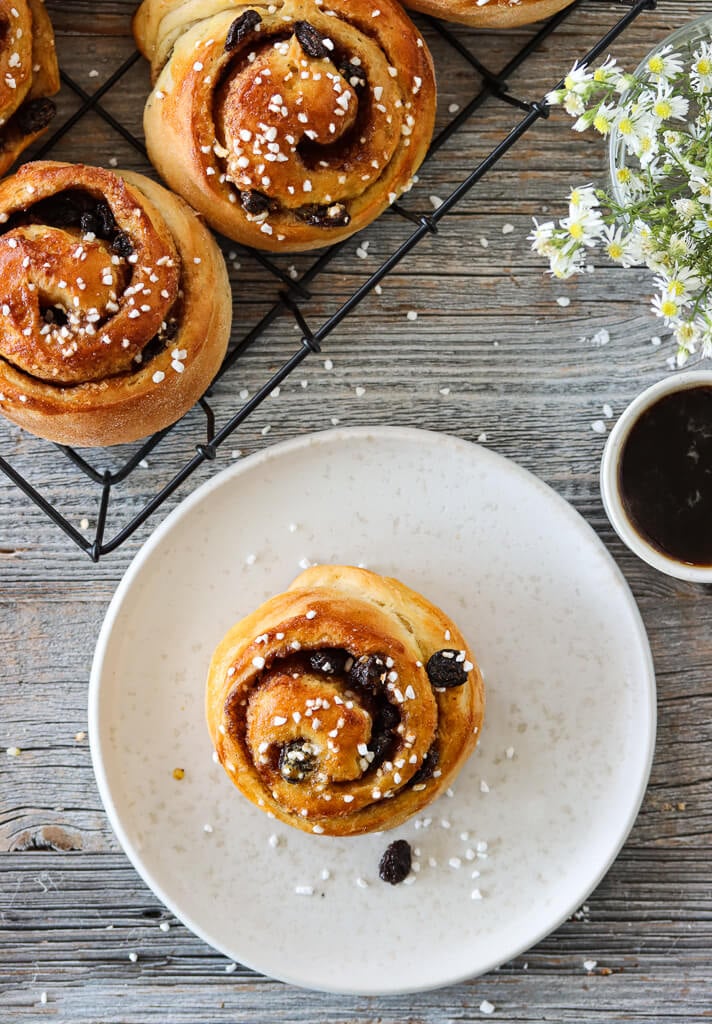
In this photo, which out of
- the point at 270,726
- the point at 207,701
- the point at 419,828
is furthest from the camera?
the point at 419,828

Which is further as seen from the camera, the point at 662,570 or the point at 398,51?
the point at 662,570

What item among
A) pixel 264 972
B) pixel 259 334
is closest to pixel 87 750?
pixel 264 972

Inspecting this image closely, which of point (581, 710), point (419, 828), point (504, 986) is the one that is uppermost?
point (581, 710)

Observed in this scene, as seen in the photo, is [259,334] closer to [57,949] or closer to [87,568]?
[87,568]

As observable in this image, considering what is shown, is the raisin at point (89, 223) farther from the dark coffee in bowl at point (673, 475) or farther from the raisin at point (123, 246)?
the dark coffee in bowl at point (673, 475)

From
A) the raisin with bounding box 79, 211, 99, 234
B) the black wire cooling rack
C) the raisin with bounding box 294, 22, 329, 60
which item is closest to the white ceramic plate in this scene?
the black wire cooling rack

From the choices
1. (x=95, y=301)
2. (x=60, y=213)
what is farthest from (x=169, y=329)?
(x=60, y=213)

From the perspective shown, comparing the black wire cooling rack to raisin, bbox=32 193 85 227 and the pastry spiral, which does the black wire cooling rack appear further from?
raisin, bbox=32 193 85 227
